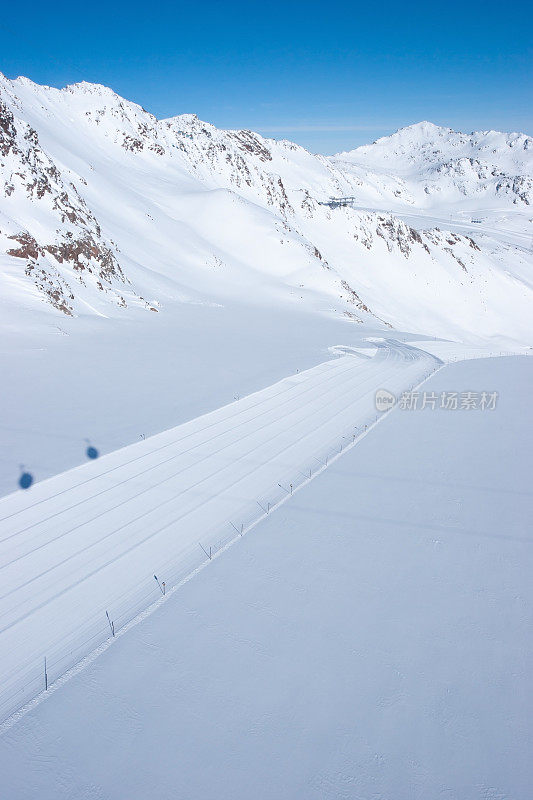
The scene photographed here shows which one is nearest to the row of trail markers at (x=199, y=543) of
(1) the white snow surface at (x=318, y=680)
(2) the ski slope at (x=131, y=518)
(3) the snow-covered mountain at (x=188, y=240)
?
(2) the ski slope at (x=131, y=518)

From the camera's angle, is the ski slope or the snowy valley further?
the ski slope

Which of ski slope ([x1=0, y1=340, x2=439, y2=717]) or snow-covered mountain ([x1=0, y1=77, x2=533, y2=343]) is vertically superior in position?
snow-covered mountain ([x1=0, y1=77, x2=533, y2=343])

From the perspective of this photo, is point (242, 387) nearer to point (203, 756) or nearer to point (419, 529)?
point (419, 529)

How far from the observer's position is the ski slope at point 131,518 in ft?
23.0

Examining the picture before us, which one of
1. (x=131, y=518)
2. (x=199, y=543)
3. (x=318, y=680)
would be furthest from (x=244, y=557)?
(x=318, y=680)

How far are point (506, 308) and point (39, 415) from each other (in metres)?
79.0

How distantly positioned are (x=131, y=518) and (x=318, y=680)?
495 cm

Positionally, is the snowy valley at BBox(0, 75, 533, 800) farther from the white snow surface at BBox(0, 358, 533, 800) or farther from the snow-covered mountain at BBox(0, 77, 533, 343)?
the snow-covered mountain at BBox(0, 77, 533, 343)

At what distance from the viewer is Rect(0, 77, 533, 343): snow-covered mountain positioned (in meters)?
28.8

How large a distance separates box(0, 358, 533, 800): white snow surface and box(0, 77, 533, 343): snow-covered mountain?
18.0m

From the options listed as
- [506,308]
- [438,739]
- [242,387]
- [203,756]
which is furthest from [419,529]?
[506,308]

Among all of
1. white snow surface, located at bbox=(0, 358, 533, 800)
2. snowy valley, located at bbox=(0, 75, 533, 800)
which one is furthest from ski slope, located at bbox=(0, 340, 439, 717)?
white snow surface, located at bbox=(0, 358, 533, 800)

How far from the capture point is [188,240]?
48.9 m

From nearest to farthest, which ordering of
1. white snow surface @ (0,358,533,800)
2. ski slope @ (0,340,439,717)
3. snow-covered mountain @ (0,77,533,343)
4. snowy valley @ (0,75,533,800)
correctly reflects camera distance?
white snow surface @ (0,358,533,800)
snowy valley @ (0,75,533,800)
ski slope @ (0,340,439,717)
snow-covered mountain @ (0,77,533,343)
